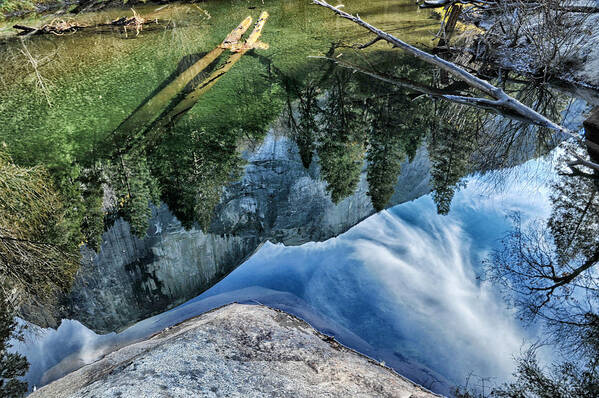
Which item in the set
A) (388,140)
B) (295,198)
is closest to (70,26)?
(295,198)

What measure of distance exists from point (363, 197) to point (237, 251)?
3026 mm

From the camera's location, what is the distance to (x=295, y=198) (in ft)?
28.9

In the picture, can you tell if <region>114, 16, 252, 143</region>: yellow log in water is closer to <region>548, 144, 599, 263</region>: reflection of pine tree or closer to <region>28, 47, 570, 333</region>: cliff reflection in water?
<region>28, 47, 570, 333</region>: cliff reflection in water

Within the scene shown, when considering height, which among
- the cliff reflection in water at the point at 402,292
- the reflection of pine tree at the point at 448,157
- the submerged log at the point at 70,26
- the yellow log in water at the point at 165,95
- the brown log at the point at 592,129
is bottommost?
the cliff reflection in water at the point at 402,292

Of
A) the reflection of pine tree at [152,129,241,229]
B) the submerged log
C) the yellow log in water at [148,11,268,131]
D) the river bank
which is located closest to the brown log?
the river bank

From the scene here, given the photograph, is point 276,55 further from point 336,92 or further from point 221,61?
point 336,92

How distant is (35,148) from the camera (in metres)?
9.53

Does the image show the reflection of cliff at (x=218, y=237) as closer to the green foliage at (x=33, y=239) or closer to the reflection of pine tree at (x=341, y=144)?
the reflection of pine tree at (x=341, y=144)

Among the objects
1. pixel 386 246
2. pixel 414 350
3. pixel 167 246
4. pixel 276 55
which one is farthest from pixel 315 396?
pixel 276 55

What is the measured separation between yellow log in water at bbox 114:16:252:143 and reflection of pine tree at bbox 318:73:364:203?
191 inches

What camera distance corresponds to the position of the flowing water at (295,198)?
5852 millimetres

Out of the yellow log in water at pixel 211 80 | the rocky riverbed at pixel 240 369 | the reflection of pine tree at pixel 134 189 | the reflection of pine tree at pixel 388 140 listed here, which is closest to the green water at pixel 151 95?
the reflection of pine tree at pixel 134 189

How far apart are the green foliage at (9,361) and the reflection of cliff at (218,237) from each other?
1.42ft

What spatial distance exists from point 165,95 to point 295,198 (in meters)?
6.12
